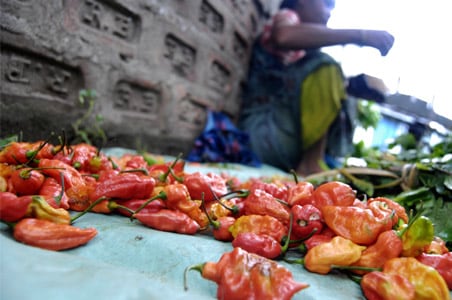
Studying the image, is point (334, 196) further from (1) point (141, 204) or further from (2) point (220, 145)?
(2) point (220, 145)

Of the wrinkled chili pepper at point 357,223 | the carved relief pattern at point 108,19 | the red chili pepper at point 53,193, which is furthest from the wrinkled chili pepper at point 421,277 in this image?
the carved relief pattern at point 108,19

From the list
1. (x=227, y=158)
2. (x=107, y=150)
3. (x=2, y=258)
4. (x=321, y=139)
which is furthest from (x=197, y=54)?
(x=2, y=258)

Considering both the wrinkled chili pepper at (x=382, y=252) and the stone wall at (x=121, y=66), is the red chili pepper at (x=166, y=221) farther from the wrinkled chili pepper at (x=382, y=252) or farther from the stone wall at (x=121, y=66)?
the wrinkled chili pepper at (x=382, y=252)

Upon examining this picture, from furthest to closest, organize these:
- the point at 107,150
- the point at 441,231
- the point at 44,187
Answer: the point at 107,150 < the point at 441,231 < the point at 44,187

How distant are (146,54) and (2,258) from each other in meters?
2.13

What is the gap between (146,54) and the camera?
255cm

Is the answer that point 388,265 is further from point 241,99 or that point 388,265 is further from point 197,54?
point 241,99

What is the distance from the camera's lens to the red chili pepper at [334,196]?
1058mm

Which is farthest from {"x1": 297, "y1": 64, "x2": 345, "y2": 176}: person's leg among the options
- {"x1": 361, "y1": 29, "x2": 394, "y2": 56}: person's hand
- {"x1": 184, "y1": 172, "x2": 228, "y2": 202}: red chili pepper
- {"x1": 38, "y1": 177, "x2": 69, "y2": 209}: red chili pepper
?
{"x1": 38, "y1": 177, "x2": 69, "y2": 209}: red chili pepper

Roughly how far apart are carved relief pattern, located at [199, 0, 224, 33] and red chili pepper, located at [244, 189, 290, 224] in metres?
2.52

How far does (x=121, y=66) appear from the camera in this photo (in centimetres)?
236

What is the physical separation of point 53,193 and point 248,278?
70 cm

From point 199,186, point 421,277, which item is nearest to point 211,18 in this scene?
point 199,186

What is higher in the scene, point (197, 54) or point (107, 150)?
point (197, 54)
